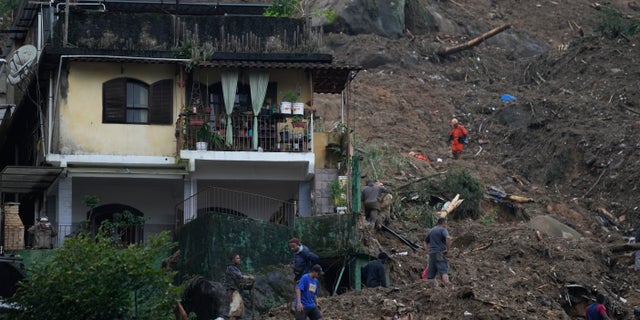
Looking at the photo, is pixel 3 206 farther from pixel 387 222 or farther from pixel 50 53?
pixel 387 222

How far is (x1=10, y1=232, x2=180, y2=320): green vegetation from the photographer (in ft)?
94.9

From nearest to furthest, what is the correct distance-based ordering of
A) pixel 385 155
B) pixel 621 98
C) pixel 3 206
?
pixel 3 206, pixel 385 155, pixel 621 98

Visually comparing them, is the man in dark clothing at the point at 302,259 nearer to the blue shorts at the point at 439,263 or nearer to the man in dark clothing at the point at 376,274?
the man in dark clothing at the point at 376,274

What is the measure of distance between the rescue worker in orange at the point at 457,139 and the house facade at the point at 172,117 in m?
9.68

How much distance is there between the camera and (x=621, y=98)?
55.3 m

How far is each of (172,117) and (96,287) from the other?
11.6 meters

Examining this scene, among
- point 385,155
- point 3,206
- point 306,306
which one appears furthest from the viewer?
point 385,155

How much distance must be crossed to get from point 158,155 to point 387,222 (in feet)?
19.3

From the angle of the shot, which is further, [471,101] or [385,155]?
[471,101]

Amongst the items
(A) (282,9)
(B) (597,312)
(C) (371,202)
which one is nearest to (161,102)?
(A) (282,9)

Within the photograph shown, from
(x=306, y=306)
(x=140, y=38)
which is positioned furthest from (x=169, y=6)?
(x=306, y=306)

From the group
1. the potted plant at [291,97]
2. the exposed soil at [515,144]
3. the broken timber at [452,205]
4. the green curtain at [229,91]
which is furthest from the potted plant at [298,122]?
the broken timber at [452,205]

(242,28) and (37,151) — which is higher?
(242,28)

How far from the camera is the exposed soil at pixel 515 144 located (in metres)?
36.2
